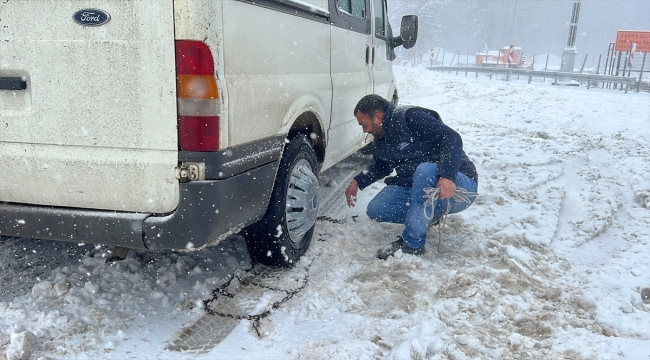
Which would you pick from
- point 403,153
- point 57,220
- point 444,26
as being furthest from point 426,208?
point 444,26

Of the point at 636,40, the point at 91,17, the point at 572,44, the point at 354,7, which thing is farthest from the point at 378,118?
the point at 572,44

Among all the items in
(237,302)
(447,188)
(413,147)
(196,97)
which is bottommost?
(237,302)

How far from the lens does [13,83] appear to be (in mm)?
2258

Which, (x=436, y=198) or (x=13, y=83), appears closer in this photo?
(x=13, y=83)

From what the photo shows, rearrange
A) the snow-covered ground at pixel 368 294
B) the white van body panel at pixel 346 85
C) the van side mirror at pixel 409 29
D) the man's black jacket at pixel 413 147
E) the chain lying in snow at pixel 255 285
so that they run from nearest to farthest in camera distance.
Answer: the snow-covered ground at pixel 368 294 < the chain lying in snow at pixel 255 285 < the man's black jacket at pixel 413 147 < the white van body panel at pixel 346 85 < the van side mirror at pixel 409 29

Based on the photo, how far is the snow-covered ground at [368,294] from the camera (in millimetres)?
2457

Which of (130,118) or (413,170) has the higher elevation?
(130,118)

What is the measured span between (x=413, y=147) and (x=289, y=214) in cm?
122

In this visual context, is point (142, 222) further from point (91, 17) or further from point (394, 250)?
point (394, 250)

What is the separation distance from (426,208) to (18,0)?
2.69 meters

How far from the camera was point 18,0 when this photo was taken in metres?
2.18

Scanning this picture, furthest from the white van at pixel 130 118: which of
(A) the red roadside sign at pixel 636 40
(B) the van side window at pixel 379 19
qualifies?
(A) the red roadside sign at pixel 636 40

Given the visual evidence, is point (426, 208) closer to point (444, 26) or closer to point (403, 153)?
point (403, 153)

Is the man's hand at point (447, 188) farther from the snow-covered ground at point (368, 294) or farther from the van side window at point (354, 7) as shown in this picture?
the van side window at point (354, 7)
